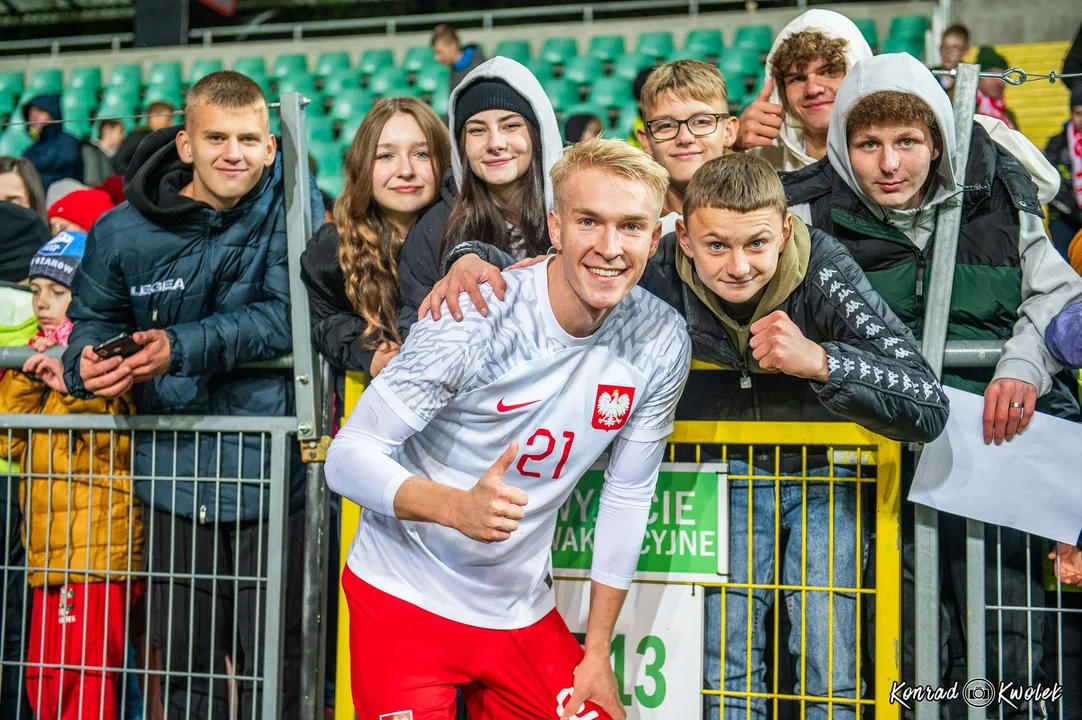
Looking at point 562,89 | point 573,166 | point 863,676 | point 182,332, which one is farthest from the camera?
point 562,89

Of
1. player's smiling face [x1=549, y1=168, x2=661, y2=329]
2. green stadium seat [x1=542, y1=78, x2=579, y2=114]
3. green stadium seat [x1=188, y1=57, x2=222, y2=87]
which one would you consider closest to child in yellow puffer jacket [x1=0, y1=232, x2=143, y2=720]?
player's smiling face [x1=549, y1=168, x2=661, y2=329]

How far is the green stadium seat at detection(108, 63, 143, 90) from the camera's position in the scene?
1189 cm

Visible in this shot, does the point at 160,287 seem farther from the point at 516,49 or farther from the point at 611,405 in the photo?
the point at 516,49

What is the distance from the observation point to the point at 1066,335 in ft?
8.30

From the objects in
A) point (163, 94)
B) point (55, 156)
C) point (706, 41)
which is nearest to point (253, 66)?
point (163, 94)

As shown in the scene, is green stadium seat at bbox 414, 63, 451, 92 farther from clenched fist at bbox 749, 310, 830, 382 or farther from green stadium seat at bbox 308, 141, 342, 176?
clenched fist at bbox 749, 310, 830, 382

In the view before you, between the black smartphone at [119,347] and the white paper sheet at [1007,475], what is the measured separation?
232 centimetres

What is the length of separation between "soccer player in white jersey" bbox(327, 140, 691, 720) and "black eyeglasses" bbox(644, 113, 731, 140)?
0.81 metres

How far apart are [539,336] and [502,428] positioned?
254mm

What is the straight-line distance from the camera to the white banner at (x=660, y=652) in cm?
279

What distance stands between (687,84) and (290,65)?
9.88m

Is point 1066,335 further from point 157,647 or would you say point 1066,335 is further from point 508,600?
point 157,647

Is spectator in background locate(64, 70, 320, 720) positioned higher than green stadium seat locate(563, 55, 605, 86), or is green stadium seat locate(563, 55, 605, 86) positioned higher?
green stadium seat locate(563, 55, 605, 86)

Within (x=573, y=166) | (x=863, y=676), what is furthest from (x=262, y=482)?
(x=863, y=676)
